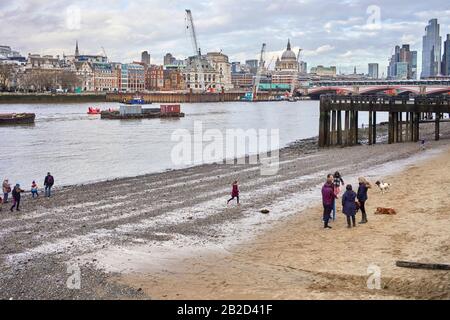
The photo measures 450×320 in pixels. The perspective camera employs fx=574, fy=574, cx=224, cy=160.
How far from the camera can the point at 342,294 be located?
998 cm

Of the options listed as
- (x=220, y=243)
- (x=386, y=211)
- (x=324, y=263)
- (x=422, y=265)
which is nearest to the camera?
(x=422, y=265)

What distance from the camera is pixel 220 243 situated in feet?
48.2

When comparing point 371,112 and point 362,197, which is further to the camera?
point 371,112

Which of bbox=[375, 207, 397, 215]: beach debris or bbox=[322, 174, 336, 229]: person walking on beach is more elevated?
bbox=[322, 174, 336, 229]: person walking on beach

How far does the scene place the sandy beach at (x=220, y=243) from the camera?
A: 10.9 meters

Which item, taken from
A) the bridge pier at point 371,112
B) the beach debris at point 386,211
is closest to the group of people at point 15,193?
the beach debris at point 386,211

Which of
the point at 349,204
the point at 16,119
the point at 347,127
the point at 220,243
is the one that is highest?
the point at 16,119

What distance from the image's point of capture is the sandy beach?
1094cm

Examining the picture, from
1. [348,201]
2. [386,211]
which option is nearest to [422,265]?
[348,201]

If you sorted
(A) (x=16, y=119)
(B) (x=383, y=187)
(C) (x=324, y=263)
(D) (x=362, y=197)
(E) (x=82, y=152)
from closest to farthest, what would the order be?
(C) (x=324, y=263), (D) (x=362, y=197), (B) (x=383, y=187), (E) (x=82, y=152), (A) (x=16, y=119)

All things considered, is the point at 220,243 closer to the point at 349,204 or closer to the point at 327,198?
the point at 327,198

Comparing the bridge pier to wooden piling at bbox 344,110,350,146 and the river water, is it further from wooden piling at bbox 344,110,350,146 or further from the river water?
the river water

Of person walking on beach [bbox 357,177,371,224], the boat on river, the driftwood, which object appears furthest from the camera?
the boat on river

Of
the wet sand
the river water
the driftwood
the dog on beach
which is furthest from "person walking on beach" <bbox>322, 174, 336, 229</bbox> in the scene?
the river water
